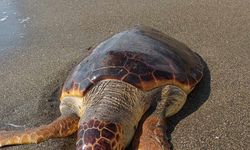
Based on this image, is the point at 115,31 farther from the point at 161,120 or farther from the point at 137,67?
the point at 161,120

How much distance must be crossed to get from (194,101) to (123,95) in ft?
2.24

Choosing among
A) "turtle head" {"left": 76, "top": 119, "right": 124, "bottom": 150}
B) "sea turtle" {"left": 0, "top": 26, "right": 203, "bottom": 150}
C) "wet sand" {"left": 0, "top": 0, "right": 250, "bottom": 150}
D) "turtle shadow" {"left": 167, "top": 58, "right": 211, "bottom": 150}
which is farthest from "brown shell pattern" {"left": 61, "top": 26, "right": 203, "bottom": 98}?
"turtle head" {"left": 76, "top": 119, "right": 124, "bottom": 150}

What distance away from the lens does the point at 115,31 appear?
215 inches

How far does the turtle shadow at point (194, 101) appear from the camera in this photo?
10.7 feet

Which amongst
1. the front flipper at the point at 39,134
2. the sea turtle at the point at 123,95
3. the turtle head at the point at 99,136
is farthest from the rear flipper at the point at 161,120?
the front flipper at the point at 39,134

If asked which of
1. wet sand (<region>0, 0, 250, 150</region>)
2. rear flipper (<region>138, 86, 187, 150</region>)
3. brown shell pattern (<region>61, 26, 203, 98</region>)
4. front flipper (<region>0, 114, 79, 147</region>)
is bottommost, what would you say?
wet sand (<region>0, 0, 250, 150</region>)

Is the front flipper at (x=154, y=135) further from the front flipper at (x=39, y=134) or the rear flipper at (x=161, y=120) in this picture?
the front flipper at (x=39, y=134)

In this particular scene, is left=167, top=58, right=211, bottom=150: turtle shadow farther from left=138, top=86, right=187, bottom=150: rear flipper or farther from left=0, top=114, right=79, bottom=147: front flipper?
left=0, top=114, right=79, bottom=147: front flipper

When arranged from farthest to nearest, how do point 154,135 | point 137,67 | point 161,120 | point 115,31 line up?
point 115,31, point 137,67, point 161,120, point 154,135

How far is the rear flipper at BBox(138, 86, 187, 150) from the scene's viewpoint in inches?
111

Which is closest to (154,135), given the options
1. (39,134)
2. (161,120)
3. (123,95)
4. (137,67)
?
(161,120)

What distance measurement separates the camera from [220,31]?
4.91 m

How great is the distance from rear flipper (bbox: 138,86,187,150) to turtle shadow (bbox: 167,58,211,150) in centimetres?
5

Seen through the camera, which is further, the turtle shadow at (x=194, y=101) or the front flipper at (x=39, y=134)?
the turtle shadow at (x=194, y=101)
